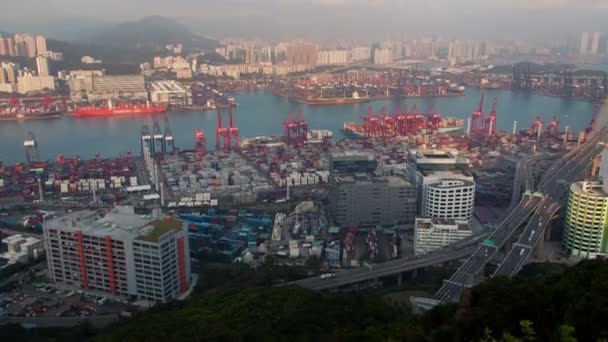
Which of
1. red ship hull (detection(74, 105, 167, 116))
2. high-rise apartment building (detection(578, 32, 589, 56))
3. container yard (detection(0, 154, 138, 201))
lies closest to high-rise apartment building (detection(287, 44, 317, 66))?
red ship hull (detection(74, 105, 167, 116))

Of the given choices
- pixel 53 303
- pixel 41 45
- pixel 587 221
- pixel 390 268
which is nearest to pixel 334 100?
pixel 41 45

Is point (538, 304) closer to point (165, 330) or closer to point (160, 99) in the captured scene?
point (165, 330)

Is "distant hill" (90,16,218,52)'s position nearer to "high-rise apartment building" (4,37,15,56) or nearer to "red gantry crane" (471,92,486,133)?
"high-rise apartment building" (4,37,15,56)

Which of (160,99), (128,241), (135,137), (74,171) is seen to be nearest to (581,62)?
(160,99)

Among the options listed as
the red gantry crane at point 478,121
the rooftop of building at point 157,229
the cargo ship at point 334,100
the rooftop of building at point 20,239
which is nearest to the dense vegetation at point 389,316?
the rooftop of building at point 157,229

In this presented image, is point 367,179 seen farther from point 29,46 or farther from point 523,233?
point 29,46

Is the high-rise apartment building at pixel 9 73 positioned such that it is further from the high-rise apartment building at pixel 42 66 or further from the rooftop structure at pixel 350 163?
the rooftop structure at pixel 350 163
